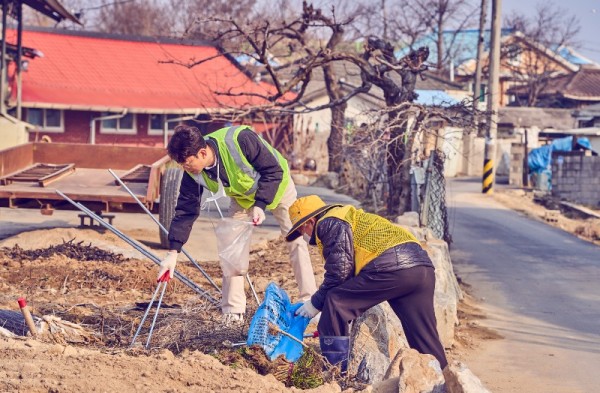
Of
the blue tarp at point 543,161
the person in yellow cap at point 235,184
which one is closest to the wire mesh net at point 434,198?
the person in yellow cap at point 235,184

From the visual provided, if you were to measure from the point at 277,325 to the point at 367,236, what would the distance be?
799 mm

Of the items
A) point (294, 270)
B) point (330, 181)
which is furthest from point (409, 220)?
point (330, 181)

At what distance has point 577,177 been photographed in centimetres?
2519

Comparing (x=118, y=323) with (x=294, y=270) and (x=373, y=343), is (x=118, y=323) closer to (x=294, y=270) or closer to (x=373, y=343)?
(x=294, y=270)

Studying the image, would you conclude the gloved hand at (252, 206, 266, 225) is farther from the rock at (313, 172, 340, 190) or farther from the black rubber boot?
the rock at (313, 172, 340, 190)

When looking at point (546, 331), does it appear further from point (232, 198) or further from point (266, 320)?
point (266, 320)

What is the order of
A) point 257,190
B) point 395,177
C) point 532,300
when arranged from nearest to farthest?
1. point 257,190
2. point 532,300
3. point 395,177

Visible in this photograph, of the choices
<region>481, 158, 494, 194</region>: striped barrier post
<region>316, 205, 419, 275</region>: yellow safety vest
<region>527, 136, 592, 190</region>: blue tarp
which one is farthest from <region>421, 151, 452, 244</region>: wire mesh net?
<region>527, 136, 592, 190</region>: blue tarp

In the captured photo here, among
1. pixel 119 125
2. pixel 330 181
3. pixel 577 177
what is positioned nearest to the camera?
pixel 330 181

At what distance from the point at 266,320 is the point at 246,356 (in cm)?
31

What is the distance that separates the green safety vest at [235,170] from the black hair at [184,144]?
37 cm

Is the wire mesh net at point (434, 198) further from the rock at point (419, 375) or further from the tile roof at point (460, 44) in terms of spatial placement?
the tile roof at point (460, 44)

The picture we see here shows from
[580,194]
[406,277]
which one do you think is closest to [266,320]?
[406,277]

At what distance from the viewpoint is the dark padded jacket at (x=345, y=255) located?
5.67 metres
